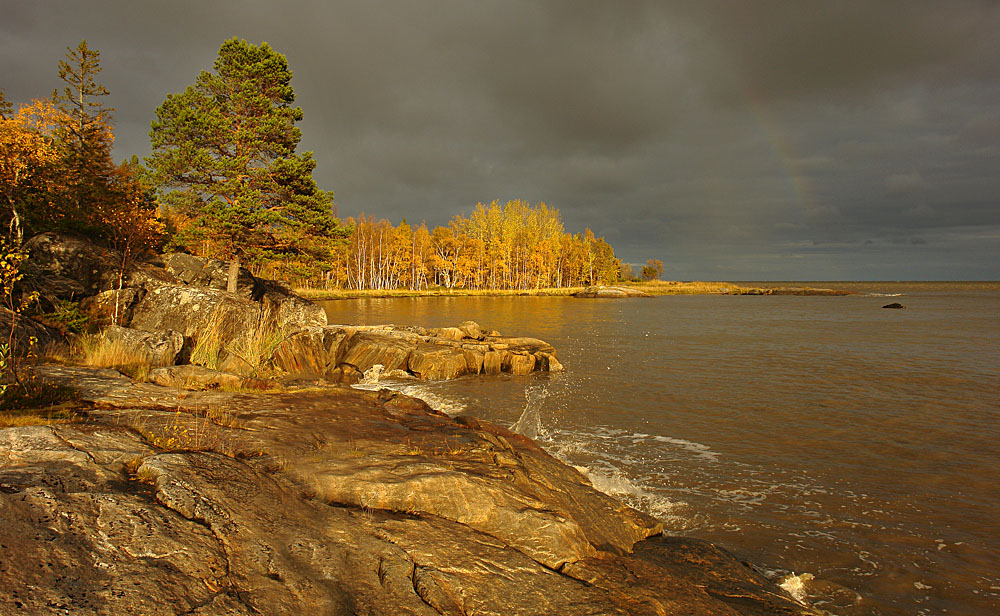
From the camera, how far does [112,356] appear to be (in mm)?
12141

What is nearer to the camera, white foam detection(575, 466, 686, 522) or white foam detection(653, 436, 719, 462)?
white foam detection(575, 466, 686, 522)

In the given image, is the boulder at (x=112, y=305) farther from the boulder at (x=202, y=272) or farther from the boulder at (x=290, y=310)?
the boulder at (x=290, y=310)

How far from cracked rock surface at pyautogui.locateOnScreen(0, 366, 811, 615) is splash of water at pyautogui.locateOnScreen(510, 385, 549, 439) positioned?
17.6 feet

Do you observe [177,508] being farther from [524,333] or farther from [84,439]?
[524,333]

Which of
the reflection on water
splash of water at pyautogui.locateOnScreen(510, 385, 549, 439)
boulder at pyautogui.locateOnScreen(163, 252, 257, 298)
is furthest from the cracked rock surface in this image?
boulder at pyautogui.locateOnScreen(163, 252, 257, 298)

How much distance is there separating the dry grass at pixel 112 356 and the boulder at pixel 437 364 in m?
10.3

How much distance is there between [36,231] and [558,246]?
10506cm

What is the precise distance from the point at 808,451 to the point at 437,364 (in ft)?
46.7

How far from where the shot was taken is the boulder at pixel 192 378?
36.0 ft

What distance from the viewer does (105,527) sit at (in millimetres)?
3707

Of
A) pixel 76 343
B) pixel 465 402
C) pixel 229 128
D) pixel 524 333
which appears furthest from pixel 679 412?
pixel 229 128

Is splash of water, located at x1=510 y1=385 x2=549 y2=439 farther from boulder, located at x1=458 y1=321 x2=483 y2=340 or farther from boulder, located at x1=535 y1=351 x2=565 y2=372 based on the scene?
boulder, located at x1=458 y1=321 x2=483 y2=340

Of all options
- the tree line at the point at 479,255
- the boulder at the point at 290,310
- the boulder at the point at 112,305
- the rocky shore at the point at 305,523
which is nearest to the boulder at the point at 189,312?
the boulder at the point at 112,305

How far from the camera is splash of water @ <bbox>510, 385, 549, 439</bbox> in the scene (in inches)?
529
